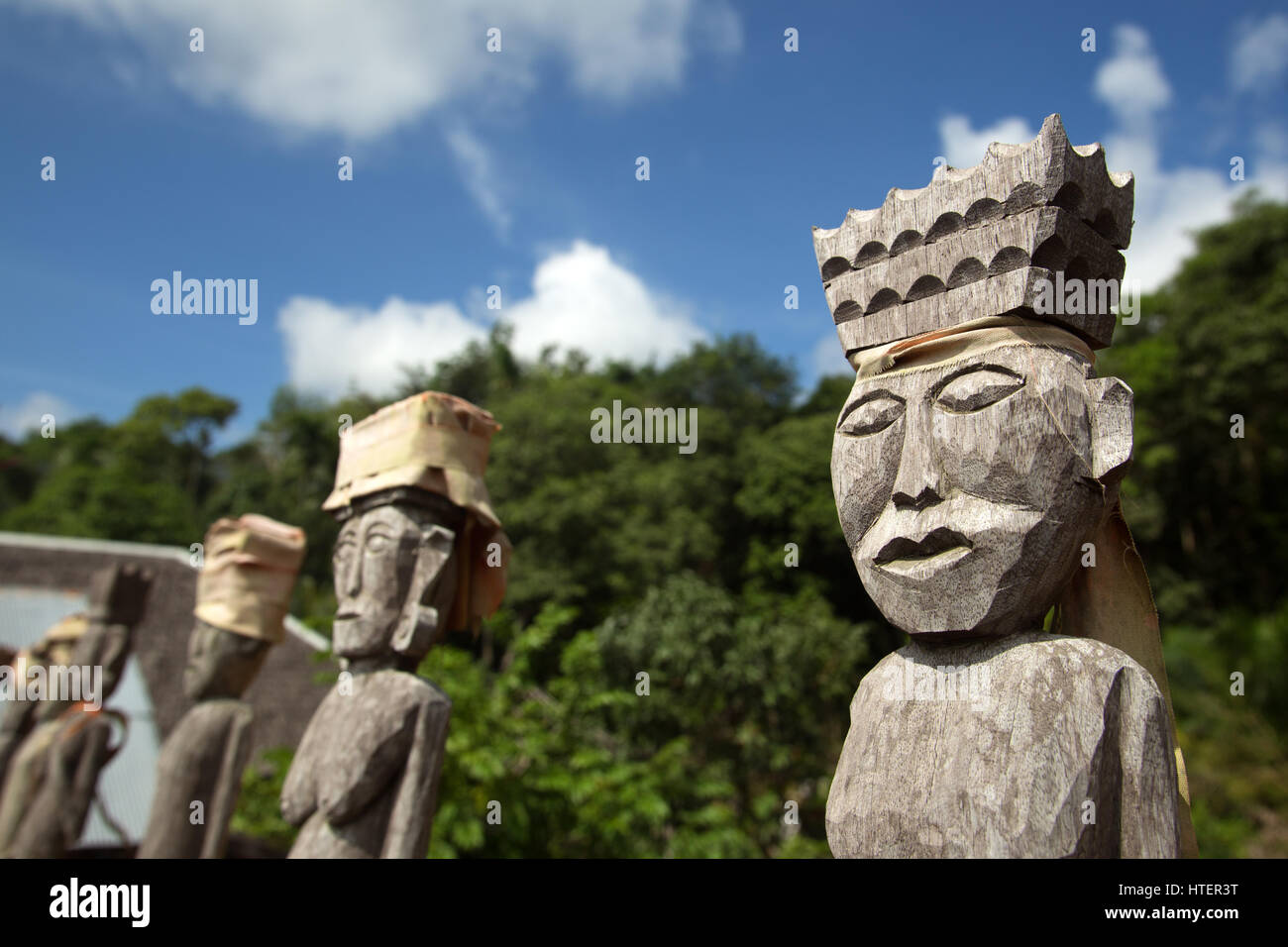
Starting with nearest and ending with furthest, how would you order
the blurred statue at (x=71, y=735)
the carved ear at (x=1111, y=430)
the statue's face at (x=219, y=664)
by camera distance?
the carved ear at (x=1111, y=430) → the statue's face at (x=219, y=664) → the blurred statue at (x=71, y=735)

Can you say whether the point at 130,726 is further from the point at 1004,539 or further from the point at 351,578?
the point at 1004,539

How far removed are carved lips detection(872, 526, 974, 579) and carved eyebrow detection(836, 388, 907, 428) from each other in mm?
394

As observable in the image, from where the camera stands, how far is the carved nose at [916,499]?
2355mm

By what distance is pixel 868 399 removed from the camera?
256 centimetres

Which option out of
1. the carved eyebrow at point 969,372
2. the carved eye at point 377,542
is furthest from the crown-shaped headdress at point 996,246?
the carved eye at point 377,542

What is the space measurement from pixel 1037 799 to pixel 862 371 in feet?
3.94

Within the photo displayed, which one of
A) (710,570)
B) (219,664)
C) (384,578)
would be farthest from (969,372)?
(710,570)

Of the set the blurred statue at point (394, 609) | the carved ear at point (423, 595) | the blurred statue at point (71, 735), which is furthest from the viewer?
the blurred statue at point (71, 735)

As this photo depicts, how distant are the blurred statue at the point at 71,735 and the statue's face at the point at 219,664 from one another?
4.90 ft

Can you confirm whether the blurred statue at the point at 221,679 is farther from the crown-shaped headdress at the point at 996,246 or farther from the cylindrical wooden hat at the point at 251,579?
the crown-shaped headdress at the point at 996,246

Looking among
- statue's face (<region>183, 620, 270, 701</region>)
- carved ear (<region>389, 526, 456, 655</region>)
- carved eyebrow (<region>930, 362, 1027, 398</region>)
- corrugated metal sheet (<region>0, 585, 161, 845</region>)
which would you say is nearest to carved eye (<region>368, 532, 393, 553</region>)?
carved ear (<region>389, 526, 456, 655</region>)

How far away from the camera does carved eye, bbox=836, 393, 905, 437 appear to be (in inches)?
98.9

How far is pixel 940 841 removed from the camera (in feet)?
7.00

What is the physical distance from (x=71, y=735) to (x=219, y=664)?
1.83 meters
